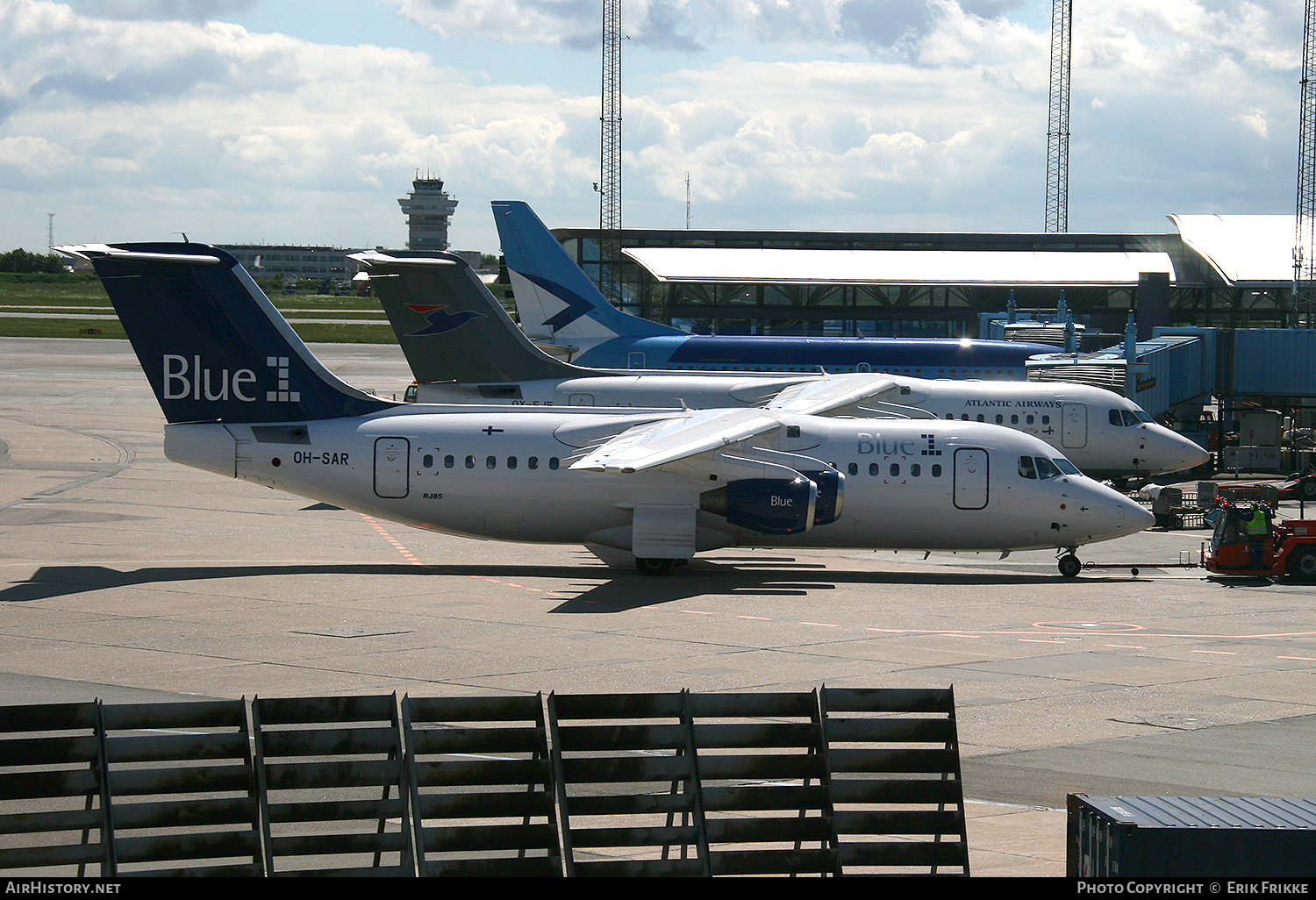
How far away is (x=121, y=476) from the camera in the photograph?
4831cm

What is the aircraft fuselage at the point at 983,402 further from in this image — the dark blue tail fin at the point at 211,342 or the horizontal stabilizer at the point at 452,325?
the dark blue tail fin at the point at 211,342

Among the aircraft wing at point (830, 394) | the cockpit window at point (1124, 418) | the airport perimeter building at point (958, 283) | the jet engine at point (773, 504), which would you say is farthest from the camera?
the airport perimeter building at point (958, 283)

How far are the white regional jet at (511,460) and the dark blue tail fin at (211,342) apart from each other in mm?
30

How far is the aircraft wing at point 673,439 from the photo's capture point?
26.6 metres

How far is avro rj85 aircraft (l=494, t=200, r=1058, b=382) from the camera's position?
5350cm

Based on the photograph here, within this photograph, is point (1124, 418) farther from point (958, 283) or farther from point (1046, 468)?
point (958, 283)

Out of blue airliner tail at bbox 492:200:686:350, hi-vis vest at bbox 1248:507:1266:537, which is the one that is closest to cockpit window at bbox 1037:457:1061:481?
hi-vis vest at bbox 1248:507:1266:537

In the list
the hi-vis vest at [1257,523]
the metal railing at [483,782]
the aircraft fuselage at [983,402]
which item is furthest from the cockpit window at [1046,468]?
the metal railing at [483,782]

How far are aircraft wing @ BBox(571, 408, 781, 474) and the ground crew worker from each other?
39.3 ft

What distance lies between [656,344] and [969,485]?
24.0 m

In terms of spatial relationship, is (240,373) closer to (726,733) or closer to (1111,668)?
(1111,668)

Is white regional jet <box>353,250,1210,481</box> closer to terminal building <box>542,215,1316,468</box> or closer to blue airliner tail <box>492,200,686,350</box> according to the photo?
blue airliner tail <box>492,200,686,350</box>

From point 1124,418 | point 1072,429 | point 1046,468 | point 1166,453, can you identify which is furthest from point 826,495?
point 1166,453

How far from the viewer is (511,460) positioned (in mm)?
31719
